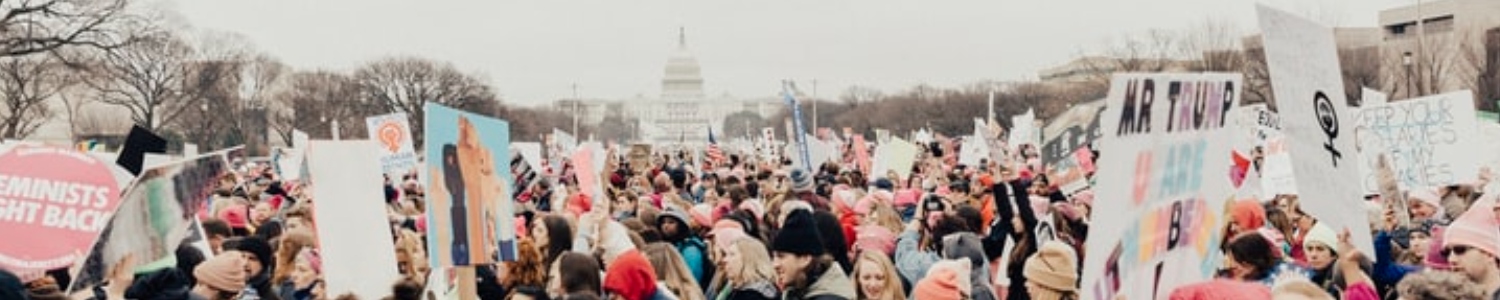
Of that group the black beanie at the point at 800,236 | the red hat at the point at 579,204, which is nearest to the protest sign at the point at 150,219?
the black beanie at the point at 800,236

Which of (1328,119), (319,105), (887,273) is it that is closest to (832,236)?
(887,273)

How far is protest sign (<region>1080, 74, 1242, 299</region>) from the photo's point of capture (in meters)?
4.39

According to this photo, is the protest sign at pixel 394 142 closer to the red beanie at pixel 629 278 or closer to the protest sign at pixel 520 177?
the protest sign at pixel 520 177

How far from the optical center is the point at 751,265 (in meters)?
7.19

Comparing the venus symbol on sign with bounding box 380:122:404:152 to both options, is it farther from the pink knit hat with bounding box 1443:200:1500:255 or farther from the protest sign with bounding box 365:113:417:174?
the pink knit hat with bounding box 1443:200:1500:255

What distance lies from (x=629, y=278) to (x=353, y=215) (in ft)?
3.76

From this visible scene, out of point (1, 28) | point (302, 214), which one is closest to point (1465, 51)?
point (1, 28)

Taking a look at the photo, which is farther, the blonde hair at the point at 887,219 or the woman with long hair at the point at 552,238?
the blonde hair at the point at 887,219

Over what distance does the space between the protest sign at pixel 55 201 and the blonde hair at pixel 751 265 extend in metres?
2.36

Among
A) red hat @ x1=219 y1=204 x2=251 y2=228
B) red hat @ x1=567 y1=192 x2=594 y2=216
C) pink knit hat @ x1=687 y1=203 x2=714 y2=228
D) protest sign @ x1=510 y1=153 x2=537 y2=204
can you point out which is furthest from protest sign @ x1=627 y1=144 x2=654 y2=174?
pink knit hat @ x1=687 y1=203 x2=714 y2=228

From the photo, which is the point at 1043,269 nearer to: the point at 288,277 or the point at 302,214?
the point at 288,277

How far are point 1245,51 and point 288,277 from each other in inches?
2295

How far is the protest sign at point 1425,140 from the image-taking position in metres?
10.7

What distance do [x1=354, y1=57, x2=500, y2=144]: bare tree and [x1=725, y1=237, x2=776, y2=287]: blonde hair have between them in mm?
81727
